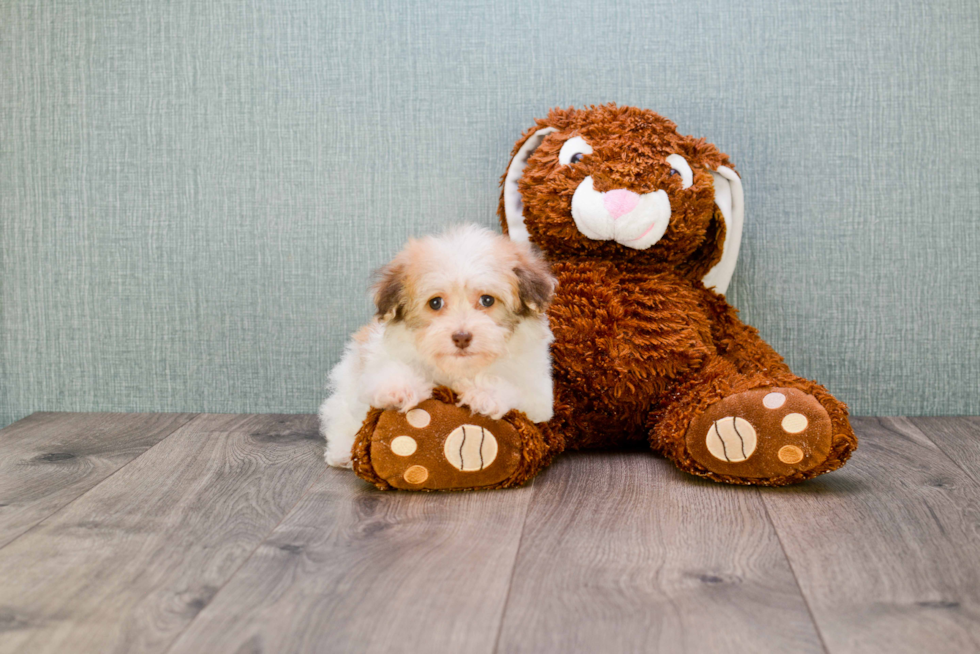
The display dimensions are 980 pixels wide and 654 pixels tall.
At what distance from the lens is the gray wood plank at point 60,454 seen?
4.55 feet

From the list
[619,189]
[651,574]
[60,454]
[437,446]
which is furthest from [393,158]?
[651,574]

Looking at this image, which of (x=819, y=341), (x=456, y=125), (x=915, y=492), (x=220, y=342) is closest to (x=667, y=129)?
(x=456, y=125)

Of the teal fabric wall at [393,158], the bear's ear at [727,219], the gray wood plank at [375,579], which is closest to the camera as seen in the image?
the gray wood plank at [375,579]

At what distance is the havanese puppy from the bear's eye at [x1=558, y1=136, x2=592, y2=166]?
0.85ft

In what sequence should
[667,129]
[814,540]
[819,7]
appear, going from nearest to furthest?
[814,540]
[667,129]
[819,7]

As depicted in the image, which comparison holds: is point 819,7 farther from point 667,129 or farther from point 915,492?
point 915,492

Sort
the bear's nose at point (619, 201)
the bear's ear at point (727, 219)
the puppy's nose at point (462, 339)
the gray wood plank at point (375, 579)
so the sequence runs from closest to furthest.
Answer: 1. the gray wood plank at point (375, 579)
2. the puppy's nose at point (462, 339)
3. the bear's nose at point (619, 201)
4. the bear's ear at point (727, 219)

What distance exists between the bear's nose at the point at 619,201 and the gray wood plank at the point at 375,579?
1.77ft

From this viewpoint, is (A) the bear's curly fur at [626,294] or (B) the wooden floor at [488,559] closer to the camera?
(B) the wooden floor at [488,559]

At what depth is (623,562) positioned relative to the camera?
→ 112 centimetres

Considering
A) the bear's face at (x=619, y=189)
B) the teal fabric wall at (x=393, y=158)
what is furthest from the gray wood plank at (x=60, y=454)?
the bear's face at (x=619, y=189)

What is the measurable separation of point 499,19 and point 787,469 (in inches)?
45.0

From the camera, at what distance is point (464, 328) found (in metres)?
1.31

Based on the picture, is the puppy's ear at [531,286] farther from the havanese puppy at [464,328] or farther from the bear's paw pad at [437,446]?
the bear's paw pad at [437,446]
